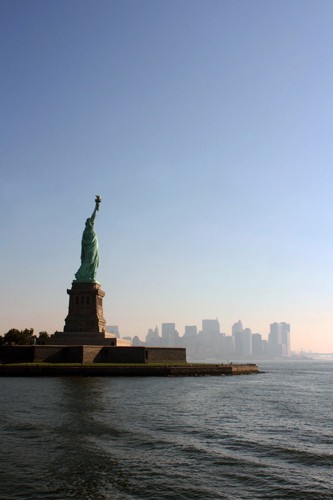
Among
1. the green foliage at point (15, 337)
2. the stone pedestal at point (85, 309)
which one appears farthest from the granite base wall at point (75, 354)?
the green foliage at point (15, 337)

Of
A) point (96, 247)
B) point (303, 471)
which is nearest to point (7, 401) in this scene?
point (303, 471)

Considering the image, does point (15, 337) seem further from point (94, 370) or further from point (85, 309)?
point (94, 370)

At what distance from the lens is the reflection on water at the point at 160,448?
15.9 m

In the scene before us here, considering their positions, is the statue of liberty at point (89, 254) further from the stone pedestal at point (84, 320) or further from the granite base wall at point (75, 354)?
the granite base wall at point (75, 354)

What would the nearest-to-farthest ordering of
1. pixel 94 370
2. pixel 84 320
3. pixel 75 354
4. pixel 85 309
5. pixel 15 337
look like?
pixel 94 370 < pixel 75 354 < pixel 84 320 < pixel 85 309 < pixel 15 337

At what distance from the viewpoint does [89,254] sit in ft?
248

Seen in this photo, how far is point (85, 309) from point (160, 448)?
168 ft

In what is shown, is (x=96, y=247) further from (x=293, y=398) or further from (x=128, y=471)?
(x=128, y=471)

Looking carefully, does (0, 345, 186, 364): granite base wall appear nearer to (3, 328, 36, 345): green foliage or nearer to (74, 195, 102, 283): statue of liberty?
(74, 195, 102, 283): statue of liberty

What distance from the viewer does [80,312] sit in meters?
70.6

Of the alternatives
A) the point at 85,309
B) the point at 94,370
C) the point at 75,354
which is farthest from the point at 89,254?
the point at 94,370

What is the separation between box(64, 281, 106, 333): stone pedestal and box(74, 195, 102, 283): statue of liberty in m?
1.42

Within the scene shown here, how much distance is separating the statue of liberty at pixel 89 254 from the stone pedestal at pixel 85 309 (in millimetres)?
1417

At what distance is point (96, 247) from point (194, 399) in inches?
1702
